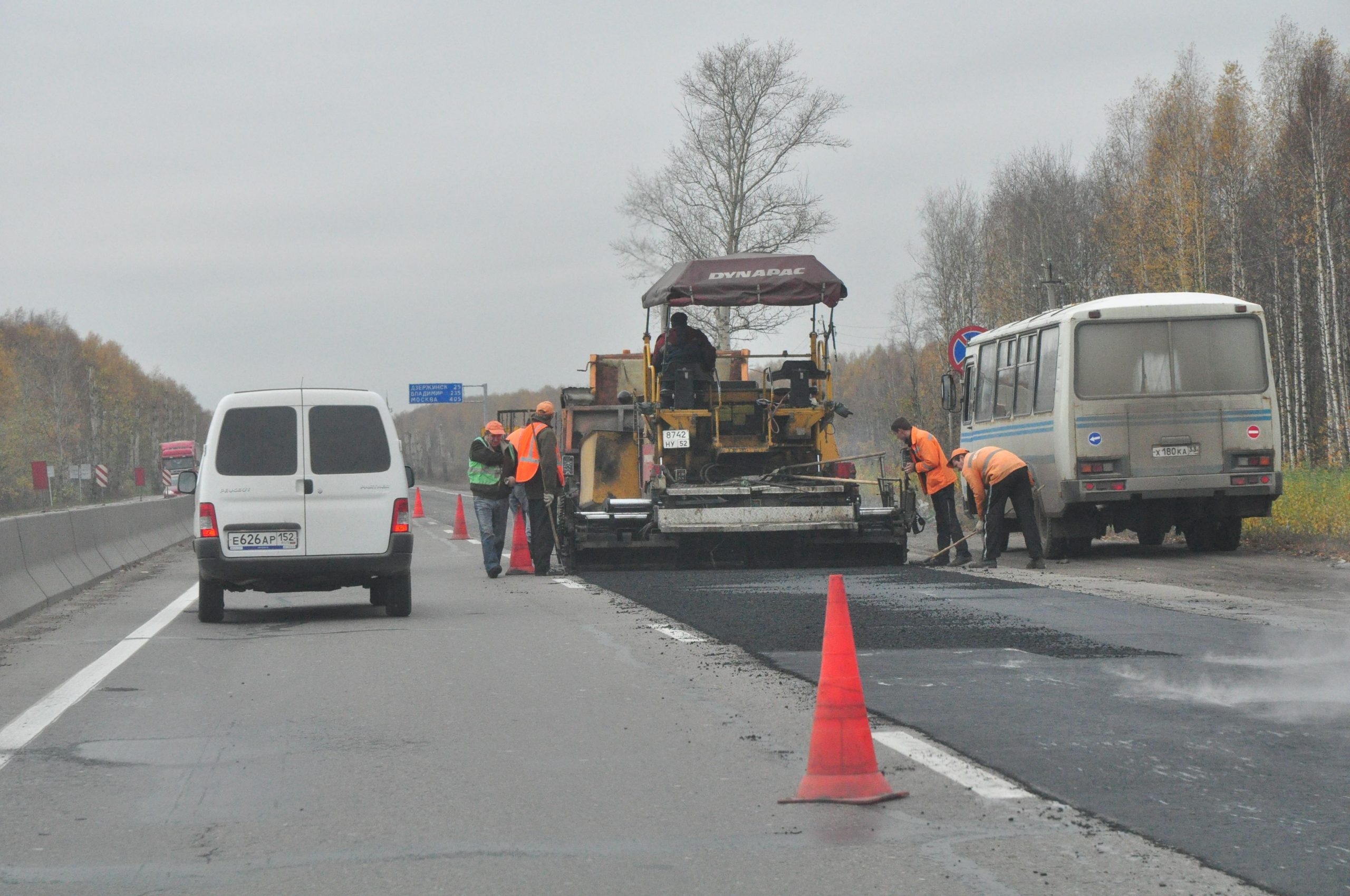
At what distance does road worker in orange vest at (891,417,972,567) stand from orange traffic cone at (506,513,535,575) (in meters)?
4.48

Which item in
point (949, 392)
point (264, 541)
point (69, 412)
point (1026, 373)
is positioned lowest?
point (264, 541)

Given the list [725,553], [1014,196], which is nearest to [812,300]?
[725,553]

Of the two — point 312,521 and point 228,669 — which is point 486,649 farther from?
point 312,521

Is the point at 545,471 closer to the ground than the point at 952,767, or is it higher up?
higher up

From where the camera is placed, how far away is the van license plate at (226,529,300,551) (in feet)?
42.4

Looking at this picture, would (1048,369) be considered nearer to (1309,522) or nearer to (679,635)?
(1309,522)

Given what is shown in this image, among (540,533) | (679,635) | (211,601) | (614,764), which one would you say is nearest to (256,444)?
(211,601)

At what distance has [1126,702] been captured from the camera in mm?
7691

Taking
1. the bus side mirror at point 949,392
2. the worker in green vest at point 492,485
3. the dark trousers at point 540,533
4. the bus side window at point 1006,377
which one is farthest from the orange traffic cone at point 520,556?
the bus side mirror at point 949,392

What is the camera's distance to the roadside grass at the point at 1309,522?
1875 cm

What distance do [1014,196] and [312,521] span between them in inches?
2596

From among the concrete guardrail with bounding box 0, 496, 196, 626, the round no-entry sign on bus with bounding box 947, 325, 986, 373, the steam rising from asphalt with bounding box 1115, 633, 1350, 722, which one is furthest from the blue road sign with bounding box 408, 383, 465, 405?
the steam rising from asphalt with bounding box 1115, 633, 1350, 722

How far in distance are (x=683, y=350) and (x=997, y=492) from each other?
12.5 ft

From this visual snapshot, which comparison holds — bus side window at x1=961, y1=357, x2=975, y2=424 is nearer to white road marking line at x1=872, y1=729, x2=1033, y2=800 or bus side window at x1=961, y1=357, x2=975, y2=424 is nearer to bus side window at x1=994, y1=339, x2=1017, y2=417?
bus side window at x1=994, y1=339, x2=1017, y2=417
